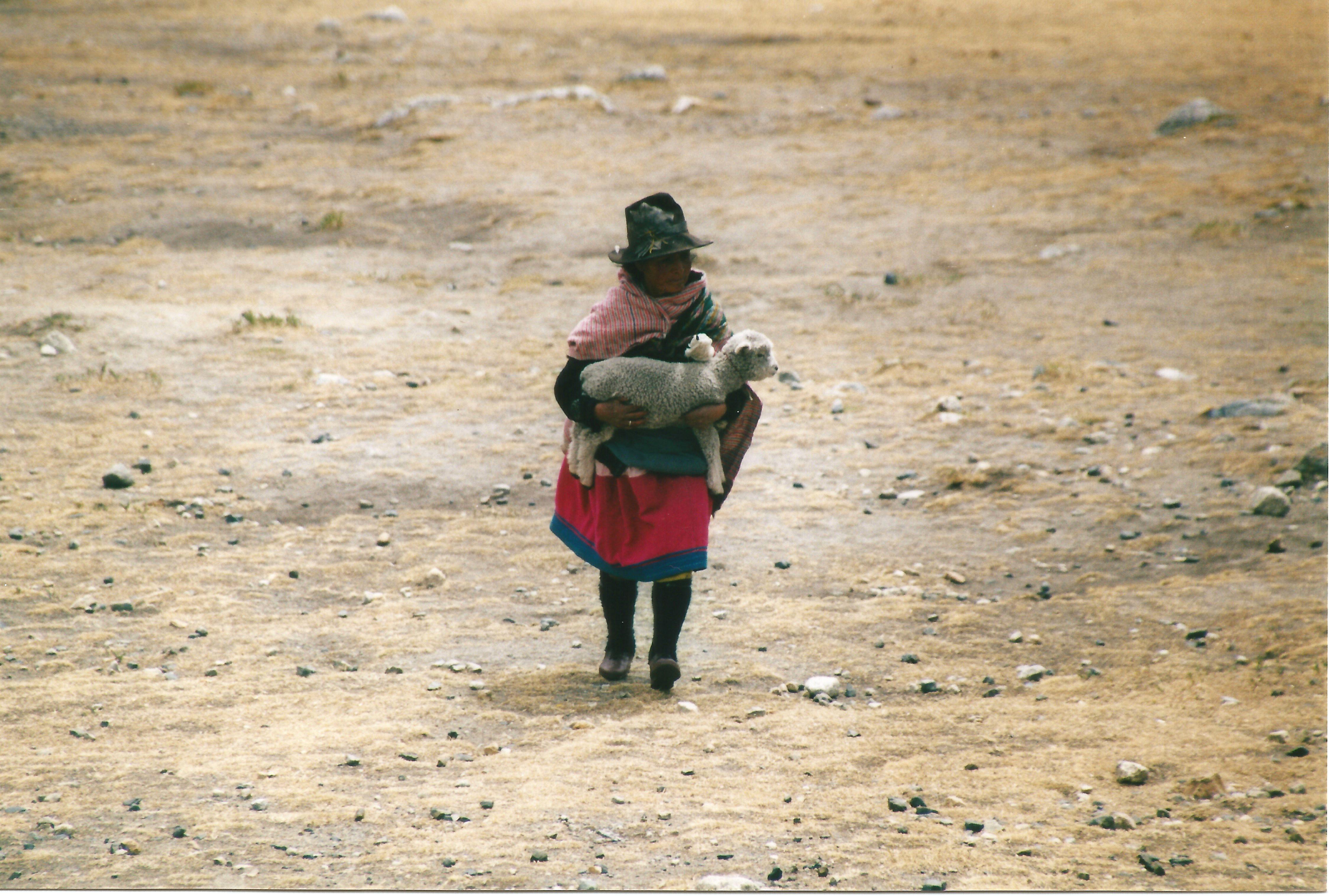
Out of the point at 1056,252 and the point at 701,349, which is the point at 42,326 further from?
the point at 1056,252

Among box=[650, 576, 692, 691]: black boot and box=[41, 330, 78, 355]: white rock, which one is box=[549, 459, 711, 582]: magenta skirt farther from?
box=[41, 330, 78, 355]: white rock

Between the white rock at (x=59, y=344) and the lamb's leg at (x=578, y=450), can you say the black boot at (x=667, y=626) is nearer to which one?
the lamb's leg at (x=578, y=450)

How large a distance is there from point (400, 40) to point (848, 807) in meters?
18.0

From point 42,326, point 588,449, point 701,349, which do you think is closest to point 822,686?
point 588,449

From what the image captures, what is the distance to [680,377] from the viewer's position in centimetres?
372

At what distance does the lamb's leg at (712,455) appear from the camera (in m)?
3.86

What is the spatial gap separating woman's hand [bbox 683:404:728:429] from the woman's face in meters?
0.39

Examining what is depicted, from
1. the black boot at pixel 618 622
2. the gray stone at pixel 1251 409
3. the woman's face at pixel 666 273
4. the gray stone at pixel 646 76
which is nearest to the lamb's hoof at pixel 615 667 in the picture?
the black boot at pixel 618 622

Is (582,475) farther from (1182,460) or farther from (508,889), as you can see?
(1182,460)

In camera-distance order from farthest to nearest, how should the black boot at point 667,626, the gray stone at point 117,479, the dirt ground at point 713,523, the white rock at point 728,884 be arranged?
the gray stone at point 117,479 < the black boot at point 667,626 < the dirt ground at point 713,523 < the white rock at point 728,884

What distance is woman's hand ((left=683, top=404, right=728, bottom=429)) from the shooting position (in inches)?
148

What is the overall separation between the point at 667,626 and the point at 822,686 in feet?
2.01

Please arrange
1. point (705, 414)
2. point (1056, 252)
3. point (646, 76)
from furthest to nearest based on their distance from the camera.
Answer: point (646, 76) < point (1056, 252) < point (705, 414)

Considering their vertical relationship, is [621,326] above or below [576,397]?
above
